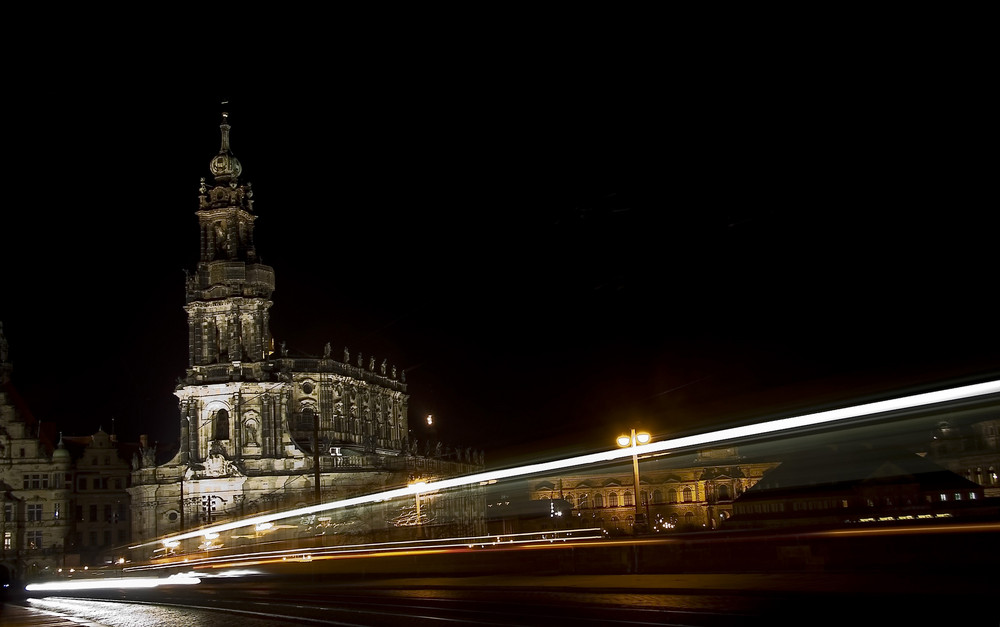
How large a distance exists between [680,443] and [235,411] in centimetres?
5491

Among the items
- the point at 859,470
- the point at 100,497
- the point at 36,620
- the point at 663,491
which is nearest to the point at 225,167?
the point at 100,497

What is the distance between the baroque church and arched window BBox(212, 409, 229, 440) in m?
0.07

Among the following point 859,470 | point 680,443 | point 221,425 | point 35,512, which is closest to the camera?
point 859,470

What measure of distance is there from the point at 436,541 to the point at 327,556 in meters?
3.68

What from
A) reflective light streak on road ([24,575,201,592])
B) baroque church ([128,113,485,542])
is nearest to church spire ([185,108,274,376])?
baroque church ([128,113,485,542])

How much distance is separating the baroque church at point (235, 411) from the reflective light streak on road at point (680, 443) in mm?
29231

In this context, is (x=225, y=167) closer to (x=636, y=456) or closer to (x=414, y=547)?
(x=414, y=547)

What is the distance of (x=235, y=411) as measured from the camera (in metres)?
73.1

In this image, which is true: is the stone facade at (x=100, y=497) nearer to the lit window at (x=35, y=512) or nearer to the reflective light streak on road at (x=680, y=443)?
the lit window at (x=35, y=512)

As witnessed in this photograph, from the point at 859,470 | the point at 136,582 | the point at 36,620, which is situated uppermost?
the point at 859,470

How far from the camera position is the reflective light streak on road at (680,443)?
16609 mm

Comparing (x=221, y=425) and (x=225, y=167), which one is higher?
(x=225, y=167)

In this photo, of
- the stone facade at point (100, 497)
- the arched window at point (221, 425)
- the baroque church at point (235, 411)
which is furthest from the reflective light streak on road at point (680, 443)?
the stone facade at point (100, 497)

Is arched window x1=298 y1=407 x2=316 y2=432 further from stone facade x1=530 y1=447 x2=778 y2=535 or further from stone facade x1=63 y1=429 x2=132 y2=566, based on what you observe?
stone facade x1=530 y1=447 x2=778 y2=535
